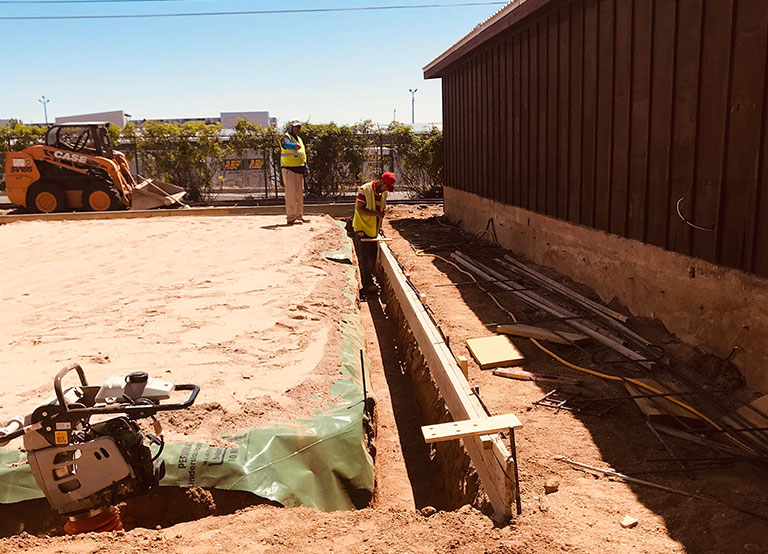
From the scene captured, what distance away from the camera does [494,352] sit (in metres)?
5.19

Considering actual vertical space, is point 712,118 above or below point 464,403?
above

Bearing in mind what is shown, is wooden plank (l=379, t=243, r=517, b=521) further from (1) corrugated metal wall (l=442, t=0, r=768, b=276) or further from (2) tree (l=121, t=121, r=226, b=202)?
(2) tree (l=121, t=121, r=226, b=202)

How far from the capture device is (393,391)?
568 cm

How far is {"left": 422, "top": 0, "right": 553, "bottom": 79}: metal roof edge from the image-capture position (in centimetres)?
801

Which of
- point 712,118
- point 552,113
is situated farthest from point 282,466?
point 552,113

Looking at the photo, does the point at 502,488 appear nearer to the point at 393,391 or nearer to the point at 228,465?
the point at 228,465

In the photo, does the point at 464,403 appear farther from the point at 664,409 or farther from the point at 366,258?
the point at 366,258

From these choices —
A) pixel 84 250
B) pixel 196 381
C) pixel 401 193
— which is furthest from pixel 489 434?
pixel 401 193

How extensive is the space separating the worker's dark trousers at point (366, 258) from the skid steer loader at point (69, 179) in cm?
924

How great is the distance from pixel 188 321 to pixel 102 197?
38.4 feet

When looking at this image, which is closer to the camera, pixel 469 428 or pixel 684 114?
pixel 469 428

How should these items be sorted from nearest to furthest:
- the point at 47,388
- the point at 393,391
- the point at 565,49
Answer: the point at 47,388, the point at 393,391, the point at 565,49

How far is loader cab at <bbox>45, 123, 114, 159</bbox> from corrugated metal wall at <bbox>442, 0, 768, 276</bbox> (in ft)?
37.3

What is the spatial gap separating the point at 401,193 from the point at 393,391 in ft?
52.8
